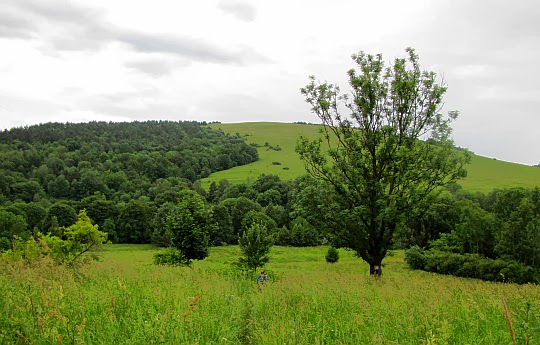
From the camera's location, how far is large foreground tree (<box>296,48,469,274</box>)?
15781mm

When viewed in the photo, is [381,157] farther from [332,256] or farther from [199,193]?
[199,193]

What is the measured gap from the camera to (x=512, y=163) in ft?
460

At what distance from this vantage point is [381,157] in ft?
52.8

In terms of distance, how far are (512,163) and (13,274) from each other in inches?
6382

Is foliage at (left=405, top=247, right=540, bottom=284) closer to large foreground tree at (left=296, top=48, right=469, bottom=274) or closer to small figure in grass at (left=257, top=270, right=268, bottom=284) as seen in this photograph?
large foreground tree at (left=296, top=48, right=469, bottom=274)

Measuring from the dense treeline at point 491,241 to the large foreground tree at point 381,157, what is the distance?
14183mm

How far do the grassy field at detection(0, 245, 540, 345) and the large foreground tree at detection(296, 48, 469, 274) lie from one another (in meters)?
7.47

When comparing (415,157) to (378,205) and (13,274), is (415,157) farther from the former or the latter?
(13,274)

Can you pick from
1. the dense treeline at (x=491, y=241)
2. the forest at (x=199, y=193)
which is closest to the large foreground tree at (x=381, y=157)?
the forest at (x=199, y=193)

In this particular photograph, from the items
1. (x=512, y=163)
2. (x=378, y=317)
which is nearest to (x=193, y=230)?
(x=378, y=317)

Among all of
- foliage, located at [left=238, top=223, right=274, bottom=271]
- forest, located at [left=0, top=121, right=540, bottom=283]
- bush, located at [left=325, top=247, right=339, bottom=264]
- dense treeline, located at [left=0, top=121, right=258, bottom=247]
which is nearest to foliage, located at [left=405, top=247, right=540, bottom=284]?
forest, located at [left=0, top=121, right=540, bottom=283]

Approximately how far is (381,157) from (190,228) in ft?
60.1

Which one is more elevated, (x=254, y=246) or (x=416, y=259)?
(x=254, y=246)

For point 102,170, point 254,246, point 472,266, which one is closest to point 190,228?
point 254,246
